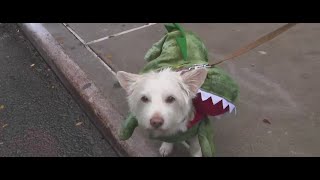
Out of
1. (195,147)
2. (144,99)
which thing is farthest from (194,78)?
(195,147)

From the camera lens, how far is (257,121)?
4.16 metres

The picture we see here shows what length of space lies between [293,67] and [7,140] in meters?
3.03

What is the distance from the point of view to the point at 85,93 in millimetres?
4906

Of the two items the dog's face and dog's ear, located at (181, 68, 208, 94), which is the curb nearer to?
the dog's face

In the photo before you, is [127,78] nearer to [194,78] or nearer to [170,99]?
[170,99]

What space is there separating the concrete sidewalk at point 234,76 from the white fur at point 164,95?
0.78 metres

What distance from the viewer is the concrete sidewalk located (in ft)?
13.1

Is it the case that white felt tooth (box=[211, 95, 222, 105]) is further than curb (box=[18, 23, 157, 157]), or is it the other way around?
curb (box=[18, 23, 157, 157])

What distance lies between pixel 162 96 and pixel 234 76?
194 centimetres

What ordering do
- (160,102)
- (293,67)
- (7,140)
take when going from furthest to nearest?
(293,67), (7,140), (160,102)

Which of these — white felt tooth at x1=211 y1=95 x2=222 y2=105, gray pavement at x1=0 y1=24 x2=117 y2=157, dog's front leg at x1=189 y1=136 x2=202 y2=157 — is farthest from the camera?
gray pavement at x1=0 y1=24 x2=117 y2=157

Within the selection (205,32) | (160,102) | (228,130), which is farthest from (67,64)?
(160,102)

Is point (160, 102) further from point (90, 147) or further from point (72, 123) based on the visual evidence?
point (72, 123)

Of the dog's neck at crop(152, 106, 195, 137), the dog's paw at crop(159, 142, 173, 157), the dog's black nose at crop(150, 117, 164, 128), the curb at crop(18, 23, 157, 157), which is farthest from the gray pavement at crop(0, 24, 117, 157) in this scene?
the dog's black nose at crop(150, 117, 164, 128)
